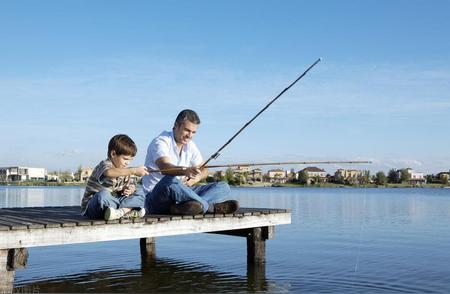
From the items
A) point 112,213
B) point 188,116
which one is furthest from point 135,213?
point 188,116

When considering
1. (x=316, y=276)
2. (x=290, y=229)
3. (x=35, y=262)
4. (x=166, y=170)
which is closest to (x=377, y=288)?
(x=316, y=276)

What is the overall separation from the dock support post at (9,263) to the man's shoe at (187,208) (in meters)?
2.29

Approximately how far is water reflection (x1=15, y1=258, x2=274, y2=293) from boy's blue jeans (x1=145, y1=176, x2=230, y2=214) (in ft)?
3.85

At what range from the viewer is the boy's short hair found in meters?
6.86

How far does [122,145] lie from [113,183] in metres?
0.50

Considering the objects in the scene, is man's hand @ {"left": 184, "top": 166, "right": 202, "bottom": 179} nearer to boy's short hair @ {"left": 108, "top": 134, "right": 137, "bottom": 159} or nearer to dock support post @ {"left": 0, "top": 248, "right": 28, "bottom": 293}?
boy's short hair @ {"left": 108, "top": 134, "right": 137, "bottom": 159}

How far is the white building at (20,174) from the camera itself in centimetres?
16012

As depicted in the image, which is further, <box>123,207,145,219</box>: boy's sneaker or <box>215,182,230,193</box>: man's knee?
<box>215,182,230,193</box>: man's knee

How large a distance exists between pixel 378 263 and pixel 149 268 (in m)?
4.64

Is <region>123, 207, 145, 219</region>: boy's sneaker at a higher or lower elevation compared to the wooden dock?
higher

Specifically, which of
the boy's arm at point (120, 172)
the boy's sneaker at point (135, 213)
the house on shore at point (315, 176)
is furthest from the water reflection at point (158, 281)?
the house on shore at point (315, 176)

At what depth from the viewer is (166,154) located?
297 inches

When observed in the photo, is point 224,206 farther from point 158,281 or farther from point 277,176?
point 277,176

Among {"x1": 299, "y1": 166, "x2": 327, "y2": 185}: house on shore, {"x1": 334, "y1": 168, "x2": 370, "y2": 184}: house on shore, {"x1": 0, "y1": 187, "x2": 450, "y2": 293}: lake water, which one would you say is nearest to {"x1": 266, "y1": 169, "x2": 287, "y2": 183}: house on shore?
{"x1": 299, "y1": 166, "x2": 327, "y2": 185}: house on shore
